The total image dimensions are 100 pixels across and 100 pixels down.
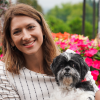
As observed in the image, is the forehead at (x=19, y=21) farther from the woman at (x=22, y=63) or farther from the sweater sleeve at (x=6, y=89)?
the sweater sleeve at (x=6, y=89)

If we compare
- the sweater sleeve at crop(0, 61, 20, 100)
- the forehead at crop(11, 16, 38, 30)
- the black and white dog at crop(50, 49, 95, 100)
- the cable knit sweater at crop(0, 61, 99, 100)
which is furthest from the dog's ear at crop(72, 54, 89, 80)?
the sweater sleeve at crop(0, 61, 20, 100)

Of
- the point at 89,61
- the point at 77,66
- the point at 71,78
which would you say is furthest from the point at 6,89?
the point at 89,61

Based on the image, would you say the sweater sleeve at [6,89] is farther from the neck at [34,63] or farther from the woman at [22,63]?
the neck at [34,63]

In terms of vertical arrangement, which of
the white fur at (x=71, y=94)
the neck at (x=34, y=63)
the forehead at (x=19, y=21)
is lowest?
the white fur at (x=71, y=94)

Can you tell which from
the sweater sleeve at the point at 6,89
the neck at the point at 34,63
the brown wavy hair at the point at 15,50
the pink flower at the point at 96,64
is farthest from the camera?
the pink flower at the point at 96,64

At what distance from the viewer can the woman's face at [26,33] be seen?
2018 mm

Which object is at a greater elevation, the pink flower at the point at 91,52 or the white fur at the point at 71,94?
the pink flower at the point at 91,52

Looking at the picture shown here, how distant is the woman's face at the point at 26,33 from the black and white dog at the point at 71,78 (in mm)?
365

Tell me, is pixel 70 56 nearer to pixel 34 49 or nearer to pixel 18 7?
pixel 34 49

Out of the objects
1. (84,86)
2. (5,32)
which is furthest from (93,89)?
(5,32)

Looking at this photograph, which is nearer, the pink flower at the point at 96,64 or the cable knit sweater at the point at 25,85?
the cable knit sweater at the point at 25,85

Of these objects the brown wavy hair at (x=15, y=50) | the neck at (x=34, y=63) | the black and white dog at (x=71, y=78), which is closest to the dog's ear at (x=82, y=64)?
the black and white dog at (x=71, y=78)

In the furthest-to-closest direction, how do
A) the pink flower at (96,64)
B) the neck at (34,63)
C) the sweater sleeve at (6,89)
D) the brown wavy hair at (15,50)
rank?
1. the pink flower at (96,64)
2. the neck at (34,63)
3. the brown wavy hair at (15,50)
4. the sweater sleeve at (6,89)

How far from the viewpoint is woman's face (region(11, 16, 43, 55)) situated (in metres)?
2.02
